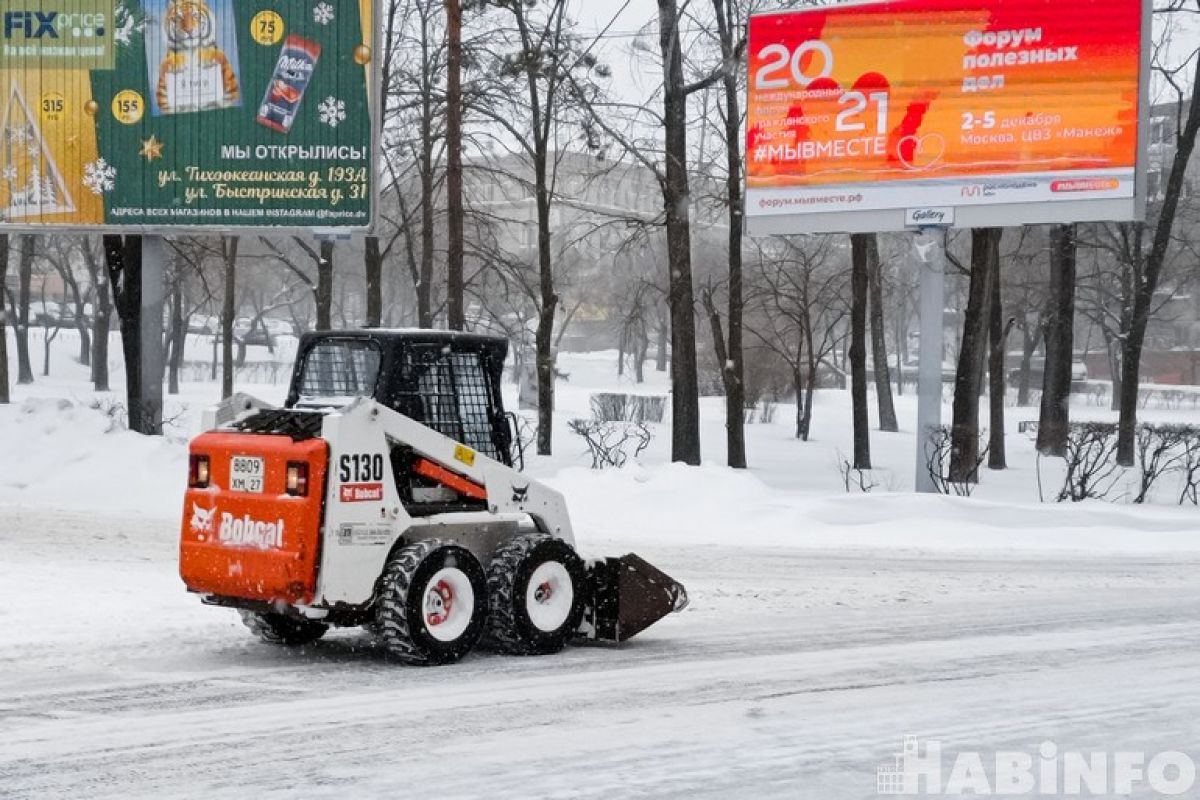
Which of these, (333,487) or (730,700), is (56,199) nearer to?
(333,487)

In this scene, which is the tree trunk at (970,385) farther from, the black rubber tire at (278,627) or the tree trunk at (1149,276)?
the black rubber tire at (278,627)

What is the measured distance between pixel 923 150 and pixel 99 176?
42.2ft

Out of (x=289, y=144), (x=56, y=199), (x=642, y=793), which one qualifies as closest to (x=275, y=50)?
(x=289, y=144)

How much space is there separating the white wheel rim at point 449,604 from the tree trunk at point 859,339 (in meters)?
21.5

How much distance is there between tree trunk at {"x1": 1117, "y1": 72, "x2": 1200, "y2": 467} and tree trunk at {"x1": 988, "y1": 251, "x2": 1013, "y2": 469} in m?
2.67

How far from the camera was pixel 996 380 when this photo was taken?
118ft

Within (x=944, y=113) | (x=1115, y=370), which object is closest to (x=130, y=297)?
(x=944, y=113)

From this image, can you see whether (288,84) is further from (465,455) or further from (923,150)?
(465,455)

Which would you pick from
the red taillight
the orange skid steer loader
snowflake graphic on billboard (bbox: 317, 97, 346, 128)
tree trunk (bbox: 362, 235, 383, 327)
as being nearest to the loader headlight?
the orange skid steer loader

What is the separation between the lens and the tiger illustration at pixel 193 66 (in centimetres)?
2430

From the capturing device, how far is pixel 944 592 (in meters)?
14.1

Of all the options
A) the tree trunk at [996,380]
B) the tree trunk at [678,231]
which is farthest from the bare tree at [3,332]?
the tree trunk at [996,380]

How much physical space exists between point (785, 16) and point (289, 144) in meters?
7.97

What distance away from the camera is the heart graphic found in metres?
22.9
